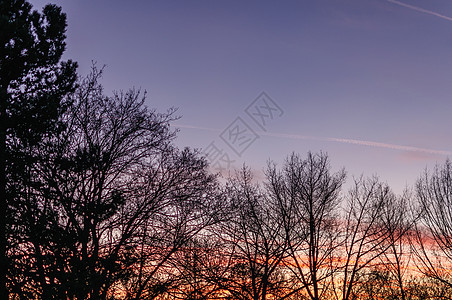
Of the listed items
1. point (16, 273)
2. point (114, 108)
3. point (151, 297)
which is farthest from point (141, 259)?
point (114, 108)

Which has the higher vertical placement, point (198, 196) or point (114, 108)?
point (114, 108)

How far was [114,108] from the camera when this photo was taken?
696 inches

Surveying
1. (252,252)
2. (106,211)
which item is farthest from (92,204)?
(252,252)

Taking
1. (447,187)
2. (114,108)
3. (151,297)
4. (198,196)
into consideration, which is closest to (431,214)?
(447,187)

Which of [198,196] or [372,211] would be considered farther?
[372,211]

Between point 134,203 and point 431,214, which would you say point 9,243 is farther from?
point 431,214

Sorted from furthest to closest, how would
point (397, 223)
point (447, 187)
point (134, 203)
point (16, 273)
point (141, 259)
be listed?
point (397, 223), point (447, 187), point (134, 203), point (141, 259), point (16, 273)

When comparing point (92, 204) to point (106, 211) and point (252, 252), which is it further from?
point (252, 252)

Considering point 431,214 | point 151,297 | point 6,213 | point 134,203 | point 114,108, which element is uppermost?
point 114,108

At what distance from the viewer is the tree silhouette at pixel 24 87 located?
42.8 feet

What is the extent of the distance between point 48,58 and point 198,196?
28.9 ft

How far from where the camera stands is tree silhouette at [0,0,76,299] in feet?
42.8

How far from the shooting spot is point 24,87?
14703 millimetres

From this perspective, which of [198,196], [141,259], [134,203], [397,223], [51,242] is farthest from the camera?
[397,223]
